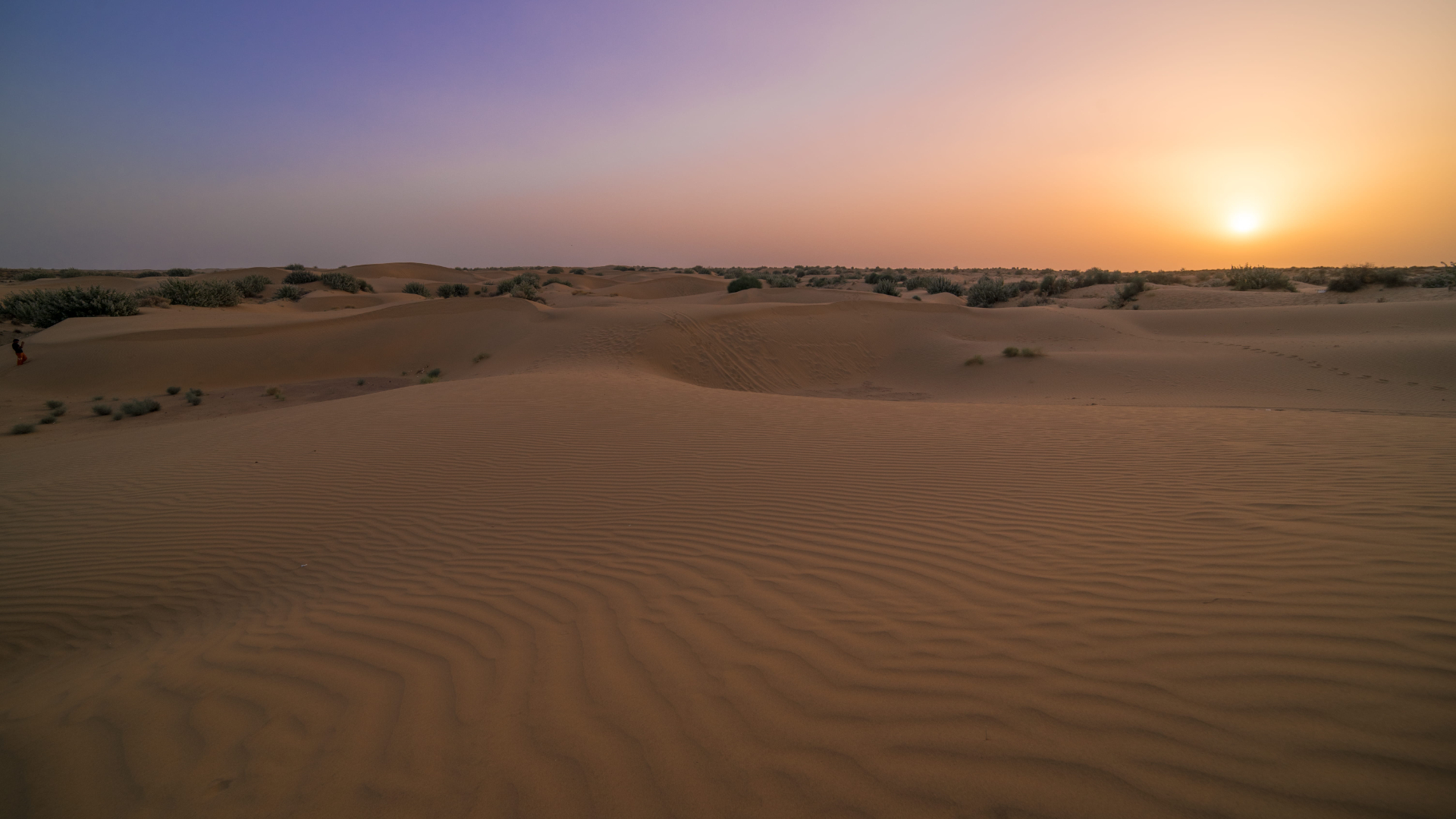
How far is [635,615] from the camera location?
3250 millimetres

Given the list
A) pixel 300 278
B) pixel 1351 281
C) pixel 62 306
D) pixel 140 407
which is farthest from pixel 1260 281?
pixel 300 278

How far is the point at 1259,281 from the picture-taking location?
2567cm

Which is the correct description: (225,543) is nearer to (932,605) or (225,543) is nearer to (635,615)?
(635,615)

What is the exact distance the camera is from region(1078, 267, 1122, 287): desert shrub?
2916 centimetres

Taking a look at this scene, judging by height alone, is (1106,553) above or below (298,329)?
below

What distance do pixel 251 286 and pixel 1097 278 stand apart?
41.6 metres

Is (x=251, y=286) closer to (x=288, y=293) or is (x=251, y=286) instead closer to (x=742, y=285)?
(x=288, y=293)

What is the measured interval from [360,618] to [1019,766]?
3428mm

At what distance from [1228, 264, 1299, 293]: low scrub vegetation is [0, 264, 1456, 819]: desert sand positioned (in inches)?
791

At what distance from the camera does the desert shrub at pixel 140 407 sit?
1298 centimetres

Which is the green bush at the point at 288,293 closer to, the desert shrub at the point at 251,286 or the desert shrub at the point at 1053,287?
the desert shrub at the point at 251,286

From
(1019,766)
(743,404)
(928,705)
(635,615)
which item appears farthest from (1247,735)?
(743,404)

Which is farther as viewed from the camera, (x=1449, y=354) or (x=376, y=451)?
(x=1449, y=354)

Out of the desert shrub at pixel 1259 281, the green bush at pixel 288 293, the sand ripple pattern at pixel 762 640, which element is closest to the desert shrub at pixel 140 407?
the sand ripple pattern at pixel 762 640
